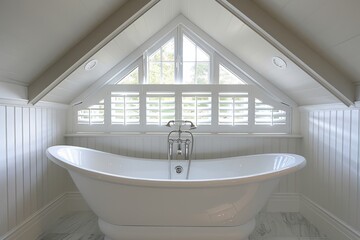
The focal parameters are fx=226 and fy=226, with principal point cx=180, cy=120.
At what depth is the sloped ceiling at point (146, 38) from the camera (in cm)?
142

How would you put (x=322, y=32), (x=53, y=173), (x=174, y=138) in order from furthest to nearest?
(x=174, y=138) < (x=53, y=173) < (x=322, y=32)

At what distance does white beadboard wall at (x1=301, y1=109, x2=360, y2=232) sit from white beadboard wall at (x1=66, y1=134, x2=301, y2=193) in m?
0.17

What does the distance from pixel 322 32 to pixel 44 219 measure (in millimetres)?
2601

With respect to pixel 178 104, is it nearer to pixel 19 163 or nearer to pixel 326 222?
pixel 19 163

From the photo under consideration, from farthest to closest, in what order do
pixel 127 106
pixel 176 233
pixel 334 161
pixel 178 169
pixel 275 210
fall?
pixel 127 106 < pixel 275 210 < pixel 178 169 < pixel 334 161 < pixel 176 233

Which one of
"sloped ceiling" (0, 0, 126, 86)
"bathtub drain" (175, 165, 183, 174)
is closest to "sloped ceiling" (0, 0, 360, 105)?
"sloped ceiling" (0, 0, 126, 86)

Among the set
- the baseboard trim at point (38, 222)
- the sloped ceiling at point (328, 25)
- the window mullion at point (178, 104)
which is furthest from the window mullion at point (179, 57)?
the baseboard trim at point (38, 222)

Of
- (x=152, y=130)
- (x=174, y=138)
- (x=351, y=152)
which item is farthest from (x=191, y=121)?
(x=351, y=152)

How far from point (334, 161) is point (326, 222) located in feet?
1.79

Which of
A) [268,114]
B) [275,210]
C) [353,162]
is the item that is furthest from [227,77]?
[275,210]

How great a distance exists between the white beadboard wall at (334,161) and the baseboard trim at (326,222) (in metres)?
0.04

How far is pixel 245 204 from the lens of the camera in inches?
60.8

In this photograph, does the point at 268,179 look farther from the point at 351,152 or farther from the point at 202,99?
the point at 202,99

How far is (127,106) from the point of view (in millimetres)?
2514
